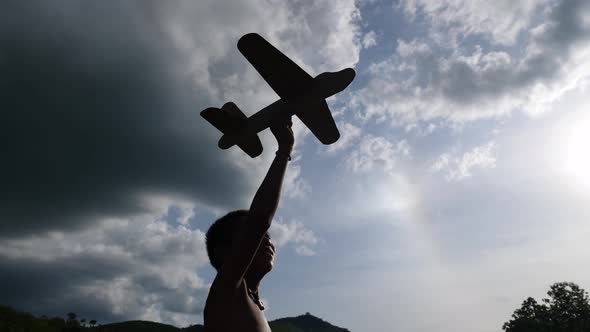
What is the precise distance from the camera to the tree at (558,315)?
47.2 meters

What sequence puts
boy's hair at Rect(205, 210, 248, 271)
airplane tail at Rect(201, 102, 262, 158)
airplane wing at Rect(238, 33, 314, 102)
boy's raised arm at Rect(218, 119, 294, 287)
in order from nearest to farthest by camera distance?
boy's raised arm at Rect(218, 119, 294, 287) → boy's hair at Rect(205, 210, 248, 271) → airplane wing at Rect(238, 33, 314, 102) → airplane tail at Rect(201, 102, 262, 158)

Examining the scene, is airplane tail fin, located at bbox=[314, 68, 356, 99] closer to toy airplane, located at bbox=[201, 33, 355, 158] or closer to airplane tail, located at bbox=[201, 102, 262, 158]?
toy airplane, located at bbox=[201, 33, 355, 158]

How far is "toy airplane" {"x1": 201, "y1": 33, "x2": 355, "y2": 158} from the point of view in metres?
4.68

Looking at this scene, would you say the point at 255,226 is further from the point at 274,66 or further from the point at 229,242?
the point at 274,66

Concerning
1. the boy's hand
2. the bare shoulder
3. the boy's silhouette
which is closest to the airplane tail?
the boy's hand

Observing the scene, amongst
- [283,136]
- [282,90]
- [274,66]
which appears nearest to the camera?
[283,136]

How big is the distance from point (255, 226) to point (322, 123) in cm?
335

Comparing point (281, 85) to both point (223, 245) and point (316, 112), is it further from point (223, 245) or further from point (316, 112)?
point (223, 245)

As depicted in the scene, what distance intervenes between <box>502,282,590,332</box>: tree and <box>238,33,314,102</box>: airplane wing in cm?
6052

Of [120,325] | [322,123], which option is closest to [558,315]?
[322,123]

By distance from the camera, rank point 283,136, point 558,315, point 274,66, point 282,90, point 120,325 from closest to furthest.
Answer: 1. point 283,136
2. point 274,66
3. point 282,90
4. point 558,315
5. point 120,325

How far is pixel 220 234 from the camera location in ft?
11.6

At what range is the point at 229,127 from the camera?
5.66 meters

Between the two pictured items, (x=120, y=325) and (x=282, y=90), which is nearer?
(x=282, y=90)
